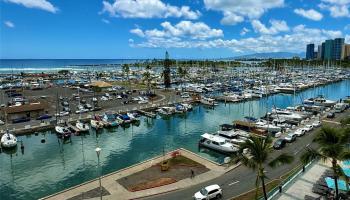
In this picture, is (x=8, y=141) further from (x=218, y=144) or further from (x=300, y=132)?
(x=300, y=132)

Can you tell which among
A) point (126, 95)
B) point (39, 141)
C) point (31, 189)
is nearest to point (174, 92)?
point (126, 95)

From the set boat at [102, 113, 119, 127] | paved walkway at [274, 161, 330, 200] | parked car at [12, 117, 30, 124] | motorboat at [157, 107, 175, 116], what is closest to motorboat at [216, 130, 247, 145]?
paved walkway at [274, 161, 330, 200]

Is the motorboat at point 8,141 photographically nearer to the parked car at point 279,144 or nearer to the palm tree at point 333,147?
the parked car at point 279,144

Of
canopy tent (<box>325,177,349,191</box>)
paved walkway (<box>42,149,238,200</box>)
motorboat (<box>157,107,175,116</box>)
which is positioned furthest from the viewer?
motorboat (<box>157,107,175,116</box>)

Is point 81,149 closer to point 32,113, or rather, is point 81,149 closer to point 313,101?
point 32,113

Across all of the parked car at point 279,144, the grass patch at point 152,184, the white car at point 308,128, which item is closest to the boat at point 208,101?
the white car at point 308,128

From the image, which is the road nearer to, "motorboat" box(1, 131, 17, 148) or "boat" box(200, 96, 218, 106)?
"motorboat" box(1, 131, 17, 148)

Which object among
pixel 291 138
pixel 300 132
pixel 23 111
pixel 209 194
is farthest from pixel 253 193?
pixel 23 111
